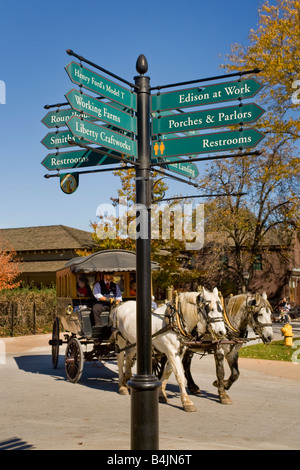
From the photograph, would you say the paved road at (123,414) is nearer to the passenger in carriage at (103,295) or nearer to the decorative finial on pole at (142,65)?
the passenger in carriage at (103,295)

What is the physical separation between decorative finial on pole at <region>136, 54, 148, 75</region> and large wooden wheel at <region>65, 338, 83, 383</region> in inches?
296

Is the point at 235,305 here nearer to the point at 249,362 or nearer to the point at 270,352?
the point at 249,362

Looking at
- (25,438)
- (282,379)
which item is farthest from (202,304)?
(282,379)

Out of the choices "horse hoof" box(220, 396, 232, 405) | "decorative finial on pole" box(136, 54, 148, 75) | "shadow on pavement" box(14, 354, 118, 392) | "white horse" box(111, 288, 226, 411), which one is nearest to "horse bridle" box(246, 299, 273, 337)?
"white horse" box(111, 288, 226, 411)

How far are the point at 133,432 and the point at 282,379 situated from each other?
8.84 m

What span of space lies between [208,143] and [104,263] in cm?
705

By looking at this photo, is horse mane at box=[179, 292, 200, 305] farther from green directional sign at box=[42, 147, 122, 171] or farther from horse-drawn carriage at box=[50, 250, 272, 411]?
green directional sign at box=[42, 147, 122, 171]

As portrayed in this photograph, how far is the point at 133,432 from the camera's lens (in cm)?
596

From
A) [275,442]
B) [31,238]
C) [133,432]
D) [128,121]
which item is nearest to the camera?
[133,432]

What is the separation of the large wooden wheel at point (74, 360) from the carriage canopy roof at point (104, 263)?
173cm

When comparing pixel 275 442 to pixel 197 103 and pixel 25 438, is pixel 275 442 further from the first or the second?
pixel 197 103

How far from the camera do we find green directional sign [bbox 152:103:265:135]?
21.5ft

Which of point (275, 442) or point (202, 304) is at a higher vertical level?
point (202, 304)

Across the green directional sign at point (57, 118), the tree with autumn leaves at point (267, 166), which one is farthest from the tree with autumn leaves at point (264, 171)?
the green directional sign at point (57, 118)
